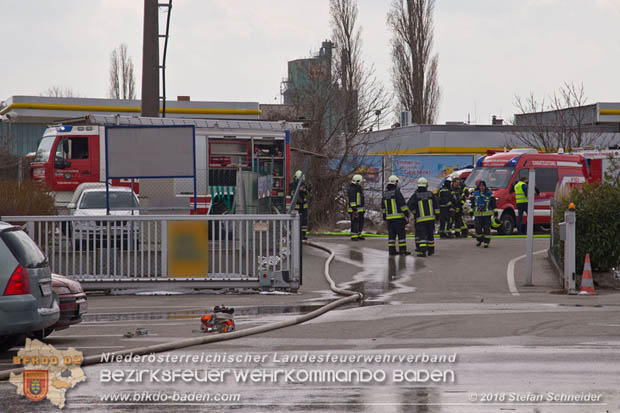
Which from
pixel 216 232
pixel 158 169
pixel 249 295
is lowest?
pixel 249 295

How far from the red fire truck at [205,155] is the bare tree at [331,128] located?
615 centimetres

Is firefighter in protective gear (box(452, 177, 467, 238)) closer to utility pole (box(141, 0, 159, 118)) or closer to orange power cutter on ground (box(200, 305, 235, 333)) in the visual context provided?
utility pole (box(141, 0, 159, 118))

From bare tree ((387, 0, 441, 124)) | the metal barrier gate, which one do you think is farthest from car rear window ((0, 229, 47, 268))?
bare tree ((387, 0, 441, 124))

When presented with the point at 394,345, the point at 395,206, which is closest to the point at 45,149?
the point at 395,206

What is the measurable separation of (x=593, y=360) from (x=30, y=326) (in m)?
5.50

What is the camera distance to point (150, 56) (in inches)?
846

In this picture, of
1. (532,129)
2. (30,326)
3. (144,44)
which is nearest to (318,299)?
(30,326)

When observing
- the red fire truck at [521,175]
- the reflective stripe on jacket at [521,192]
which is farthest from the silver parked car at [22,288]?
the red fire truck at [521,175]

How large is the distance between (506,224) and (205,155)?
10.00 m

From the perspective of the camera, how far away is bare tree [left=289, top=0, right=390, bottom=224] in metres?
31.2

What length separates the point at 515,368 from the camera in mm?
8102

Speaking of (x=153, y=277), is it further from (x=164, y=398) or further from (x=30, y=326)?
(x=164, y=398)

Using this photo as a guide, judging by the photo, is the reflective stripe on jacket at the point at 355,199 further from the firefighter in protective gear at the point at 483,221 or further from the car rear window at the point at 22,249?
the car rear window at the point at 22,249

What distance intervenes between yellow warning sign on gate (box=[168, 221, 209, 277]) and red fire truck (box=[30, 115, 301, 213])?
561 cm
